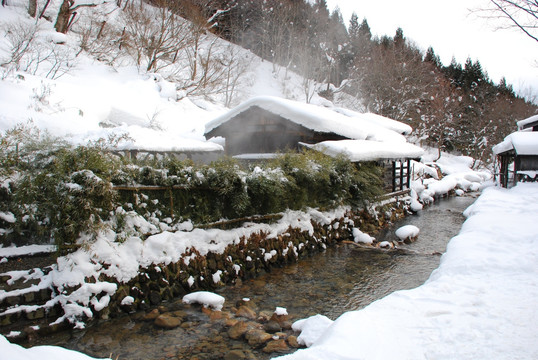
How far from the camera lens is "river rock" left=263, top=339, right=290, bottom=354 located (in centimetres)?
456

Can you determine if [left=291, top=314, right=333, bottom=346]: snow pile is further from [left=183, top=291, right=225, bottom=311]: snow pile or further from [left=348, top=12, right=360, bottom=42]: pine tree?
[left=348, top=12, right=360, bottom=42]: pine tree

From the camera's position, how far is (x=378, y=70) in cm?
3531

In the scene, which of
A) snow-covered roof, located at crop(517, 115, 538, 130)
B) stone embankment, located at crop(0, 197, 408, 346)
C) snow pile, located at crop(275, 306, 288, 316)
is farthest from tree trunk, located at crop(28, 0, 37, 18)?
snow-covered roof, located at crop(517, 115, 538, 130)

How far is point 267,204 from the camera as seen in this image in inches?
335

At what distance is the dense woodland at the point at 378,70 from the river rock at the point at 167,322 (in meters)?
32.1

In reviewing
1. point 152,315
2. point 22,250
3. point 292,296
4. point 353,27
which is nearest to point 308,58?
point 353,27

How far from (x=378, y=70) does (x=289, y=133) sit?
84.4 feet

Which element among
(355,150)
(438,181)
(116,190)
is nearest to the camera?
(116,190)

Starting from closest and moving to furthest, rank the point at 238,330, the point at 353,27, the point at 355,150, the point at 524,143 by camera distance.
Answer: the point at 238,330
the point at 355,150
the point at 524,143
the point at 353,27

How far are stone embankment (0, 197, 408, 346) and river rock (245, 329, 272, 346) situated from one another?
8.2 inches

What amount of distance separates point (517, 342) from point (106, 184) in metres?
5.57

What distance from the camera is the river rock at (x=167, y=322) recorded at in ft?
17.1

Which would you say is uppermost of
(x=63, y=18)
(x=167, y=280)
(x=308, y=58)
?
(x=308, y=58)

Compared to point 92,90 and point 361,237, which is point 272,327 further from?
point 92,90
